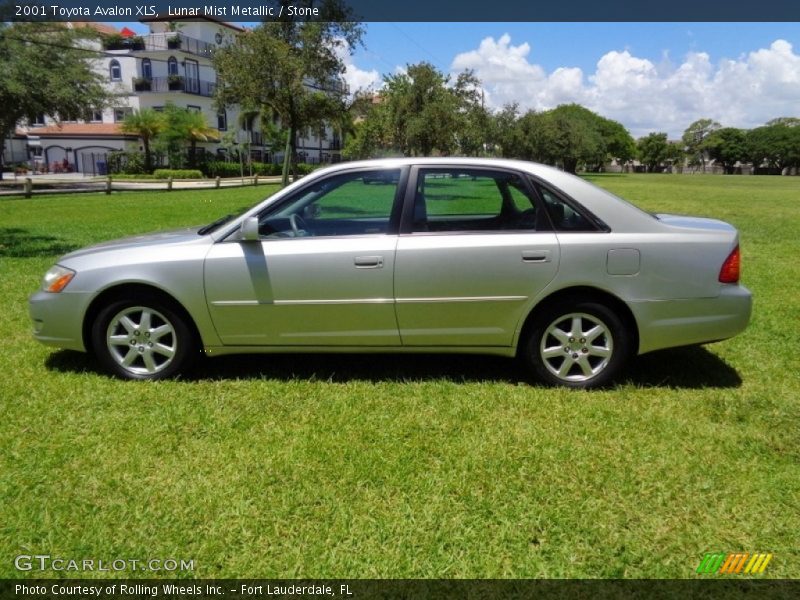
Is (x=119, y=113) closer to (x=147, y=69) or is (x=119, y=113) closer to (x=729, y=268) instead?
(x=147, y=69)

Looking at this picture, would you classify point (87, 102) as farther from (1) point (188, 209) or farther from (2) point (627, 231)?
(2) point (627, 231)

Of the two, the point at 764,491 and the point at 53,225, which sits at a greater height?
the point at 53,225

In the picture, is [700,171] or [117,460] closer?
[117,460]

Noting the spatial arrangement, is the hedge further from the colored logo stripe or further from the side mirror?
the colored logo stripe

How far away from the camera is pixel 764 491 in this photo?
3.28 meters

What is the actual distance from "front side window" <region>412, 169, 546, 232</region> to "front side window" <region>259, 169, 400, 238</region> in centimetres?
23

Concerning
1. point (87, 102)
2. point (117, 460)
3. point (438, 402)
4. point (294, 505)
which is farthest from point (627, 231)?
point (87, 102)

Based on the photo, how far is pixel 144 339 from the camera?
4.64 meters

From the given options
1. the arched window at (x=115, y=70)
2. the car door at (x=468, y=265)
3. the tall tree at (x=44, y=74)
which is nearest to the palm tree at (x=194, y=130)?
the arched window at (x=115, y=70)

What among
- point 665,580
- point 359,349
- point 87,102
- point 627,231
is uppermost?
point 87,102

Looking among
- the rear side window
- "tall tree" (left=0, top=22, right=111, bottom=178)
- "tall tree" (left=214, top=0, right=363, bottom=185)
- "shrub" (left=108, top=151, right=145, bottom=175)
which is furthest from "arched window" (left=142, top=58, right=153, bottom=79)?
the rear side window

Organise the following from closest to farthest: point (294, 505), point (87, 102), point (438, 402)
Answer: point (294, 505)
point (438, 402)
point (87, 102)

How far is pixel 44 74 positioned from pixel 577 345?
3602 cm

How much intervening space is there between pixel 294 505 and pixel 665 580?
172cm
